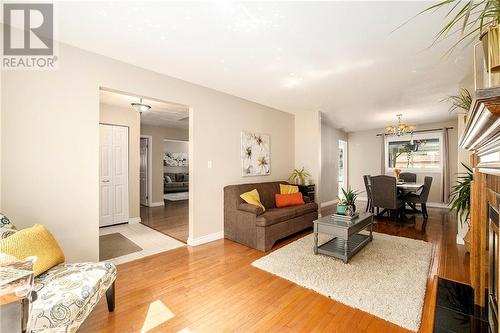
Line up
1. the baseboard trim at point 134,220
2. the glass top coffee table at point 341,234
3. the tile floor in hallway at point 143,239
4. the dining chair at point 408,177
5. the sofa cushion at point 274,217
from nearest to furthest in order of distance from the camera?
the glass top coffee table at point 341,234 < the tile floor in hallway at point 143,239 < the sofa cushion at point 274,217 < the baseboard trim at point 134,220 < the dining chair at point 408,177

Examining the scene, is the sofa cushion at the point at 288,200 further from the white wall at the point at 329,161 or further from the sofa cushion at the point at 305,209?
the white wall at the point at 329,161

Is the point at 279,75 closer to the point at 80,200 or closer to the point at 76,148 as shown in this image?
the point at 76,148

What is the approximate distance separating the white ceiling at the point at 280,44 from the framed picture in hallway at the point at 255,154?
37.6 inches

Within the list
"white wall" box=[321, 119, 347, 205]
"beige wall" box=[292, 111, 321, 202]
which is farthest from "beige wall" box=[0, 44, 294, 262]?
"white wall" box=[321, 119, 347, 205]

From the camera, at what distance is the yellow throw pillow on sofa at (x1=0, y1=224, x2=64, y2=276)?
150cm

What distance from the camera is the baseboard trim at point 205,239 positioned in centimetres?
346

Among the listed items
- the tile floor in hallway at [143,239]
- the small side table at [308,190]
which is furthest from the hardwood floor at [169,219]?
the small side table at [308,190]

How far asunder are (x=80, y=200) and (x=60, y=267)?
96cm

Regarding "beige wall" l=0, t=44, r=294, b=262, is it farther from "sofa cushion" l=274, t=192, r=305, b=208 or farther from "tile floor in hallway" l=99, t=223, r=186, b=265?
"sofa cushion" l=274, t=192, r=305, b=208

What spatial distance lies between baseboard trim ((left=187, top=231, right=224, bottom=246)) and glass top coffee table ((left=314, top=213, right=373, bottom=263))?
164 centimetres

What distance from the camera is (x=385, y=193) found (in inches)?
187

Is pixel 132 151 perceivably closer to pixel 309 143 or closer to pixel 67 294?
pixel 67 294

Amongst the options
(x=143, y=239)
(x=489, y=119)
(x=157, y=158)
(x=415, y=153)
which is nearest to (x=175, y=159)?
(x=157, y=158)

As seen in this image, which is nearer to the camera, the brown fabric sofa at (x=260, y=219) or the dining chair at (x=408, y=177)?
the brown fabric sofa at (x=260, y=219)
